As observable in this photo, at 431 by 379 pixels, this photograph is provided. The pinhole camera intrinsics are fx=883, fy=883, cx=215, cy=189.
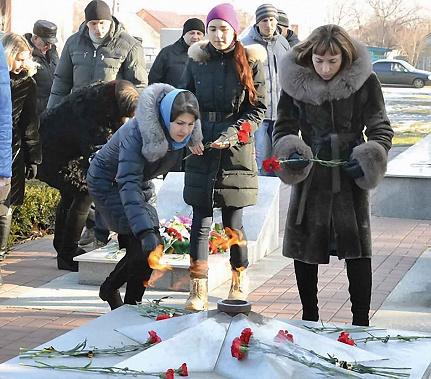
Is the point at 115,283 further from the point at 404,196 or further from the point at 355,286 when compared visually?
the point at 404,196

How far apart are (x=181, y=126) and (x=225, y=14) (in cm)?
117

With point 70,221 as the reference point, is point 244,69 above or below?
above

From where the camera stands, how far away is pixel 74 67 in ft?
24.9

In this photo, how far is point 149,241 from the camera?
4543mm

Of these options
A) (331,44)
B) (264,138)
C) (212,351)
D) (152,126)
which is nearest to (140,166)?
(152,126)

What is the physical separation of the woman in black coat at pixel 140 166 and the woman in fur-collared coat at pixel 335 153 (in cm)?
61

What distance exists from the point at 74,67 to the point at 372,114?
3.51m

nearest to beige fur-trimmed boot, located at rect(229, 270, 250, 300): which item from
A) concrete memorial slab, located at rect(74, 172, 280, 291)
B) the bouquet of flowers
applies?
concrete memorial slab, located at rect(74, 172, 280, 291)

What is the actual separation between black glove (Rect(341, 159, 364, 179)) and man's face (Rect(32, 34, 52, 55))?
481cm

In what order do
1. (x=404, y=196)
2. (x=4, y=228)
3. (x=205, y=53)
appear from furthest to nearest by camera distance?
(x=404, y=196) → (x=4, y=228) → (x=205, y=53)

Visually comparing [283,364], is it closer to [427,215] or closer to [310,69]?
[310,69]

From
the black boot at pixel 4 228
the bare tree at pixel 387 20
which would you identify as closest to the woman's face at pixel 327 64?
the black boot at pixel 4 228

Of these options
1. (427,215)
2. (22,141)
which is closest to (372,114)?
(22,141)

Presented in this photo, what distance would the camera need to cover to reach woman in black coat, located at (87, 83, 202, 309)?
4.68 metres
